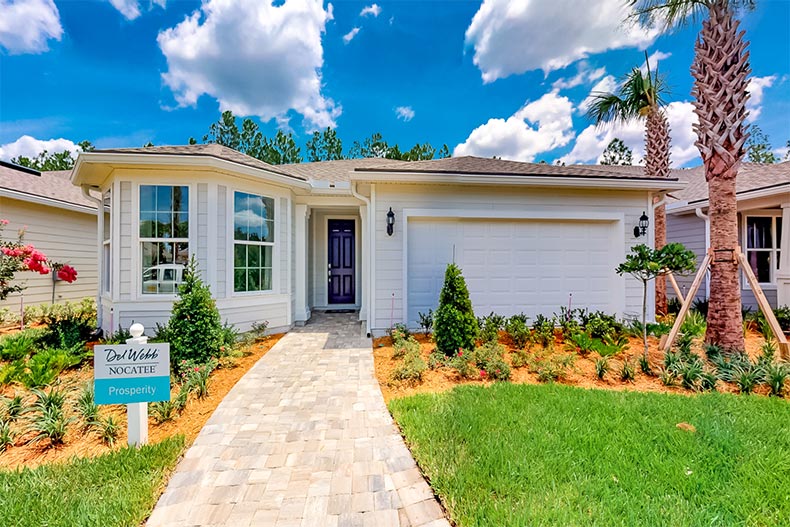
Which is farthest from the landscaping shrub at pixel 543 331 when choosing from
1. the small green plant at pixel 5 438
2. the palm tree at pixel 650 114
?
the small green plant at pixel 5 438

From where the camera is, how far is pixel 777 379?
3641mm

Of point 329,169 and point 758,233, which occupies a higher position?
point 329,169

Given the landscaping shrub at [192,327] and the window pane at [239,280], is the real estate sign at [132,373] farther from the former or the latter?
the window pane at [239,280]

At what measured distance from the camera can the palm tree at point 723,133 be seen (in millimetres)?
4676

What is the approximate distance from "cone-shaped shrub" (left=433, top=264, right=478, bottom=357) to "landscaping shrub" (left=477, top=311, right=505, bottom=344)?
0.65m

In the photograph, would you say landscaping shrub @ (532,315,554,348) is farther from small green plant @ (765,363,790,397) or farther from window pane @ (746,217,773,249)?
window pane @ (746,217,773,249)

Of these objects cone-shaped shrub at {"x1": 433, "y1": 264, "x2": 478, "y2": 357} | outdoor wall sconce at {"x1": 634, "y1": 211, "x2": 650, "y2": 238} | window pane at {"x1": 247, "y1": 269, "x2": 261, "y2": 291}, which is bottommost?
cone-shaped shrub at {"x1": 433, "y1": 264, "x2": 478, "y2": 357}

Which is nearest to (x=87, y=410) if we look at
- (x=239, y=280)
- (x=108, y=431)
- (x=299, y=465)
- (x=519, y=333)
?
(x=108, y=431)

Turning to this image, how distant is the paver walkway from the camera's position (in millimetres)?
1874

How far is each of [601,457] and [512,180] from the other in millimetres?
4654

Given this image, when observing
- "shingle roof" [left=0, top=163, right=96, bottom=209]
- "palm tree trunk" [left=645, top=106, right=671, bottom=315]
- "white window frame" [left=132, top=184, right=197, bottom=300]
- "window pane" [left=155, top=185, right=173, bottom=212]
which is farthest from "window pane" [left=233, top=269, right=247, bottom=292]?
"palm tree trunk" [left=645, top=106, right=671, bottom=315]

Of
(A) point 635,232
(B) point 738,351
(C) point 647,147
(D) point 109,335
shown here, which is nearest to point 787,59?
(C) point 647,147

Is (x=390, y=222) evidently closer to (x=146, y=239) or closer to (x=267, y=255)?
(x=267, y=255)

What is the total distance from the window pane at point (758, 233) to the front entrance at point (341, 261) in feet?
33.9
